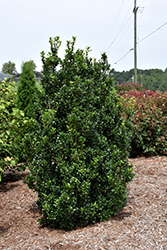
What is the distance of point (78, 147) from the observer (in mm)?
2766

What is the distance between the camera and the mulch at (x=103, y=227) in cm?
248

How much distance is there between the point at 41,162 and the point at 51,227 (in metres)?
0.83

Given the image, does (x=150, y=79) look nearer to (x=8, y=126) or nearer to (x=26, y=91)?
(x=26, y=91)

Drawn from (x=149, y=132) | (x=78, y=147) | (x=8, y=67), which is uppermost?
(x=8, y=67)

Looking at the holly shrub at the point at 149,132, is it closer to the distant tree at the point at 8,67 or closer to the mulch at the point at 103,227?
the mulch at the point at 103,227

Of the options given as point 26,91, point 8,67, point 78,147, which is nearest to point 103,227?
point 78,147

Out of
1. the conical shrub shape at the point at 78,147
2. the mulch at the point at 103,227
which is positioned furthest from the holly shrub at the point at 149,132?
the conical shrub shape at the point at 78,147

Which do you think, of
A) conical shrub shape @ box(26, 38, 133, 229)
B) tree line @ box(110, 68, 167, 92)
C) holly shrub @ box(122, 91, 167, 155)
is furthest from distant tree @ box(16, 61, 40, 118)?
tree line @ box(110, 68, 167, 92)

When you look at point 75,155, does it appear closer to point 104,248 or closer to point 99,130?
point 99,130

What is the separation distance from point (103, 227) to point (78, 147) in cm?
98

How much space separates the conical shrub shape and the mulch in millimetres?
187

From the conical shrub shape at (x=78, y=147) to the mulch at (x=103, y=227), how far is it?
0.19m

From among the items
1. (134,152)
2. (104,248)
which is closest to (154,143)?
(134,152)

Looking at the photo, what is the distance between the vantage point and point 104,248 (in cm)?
239
